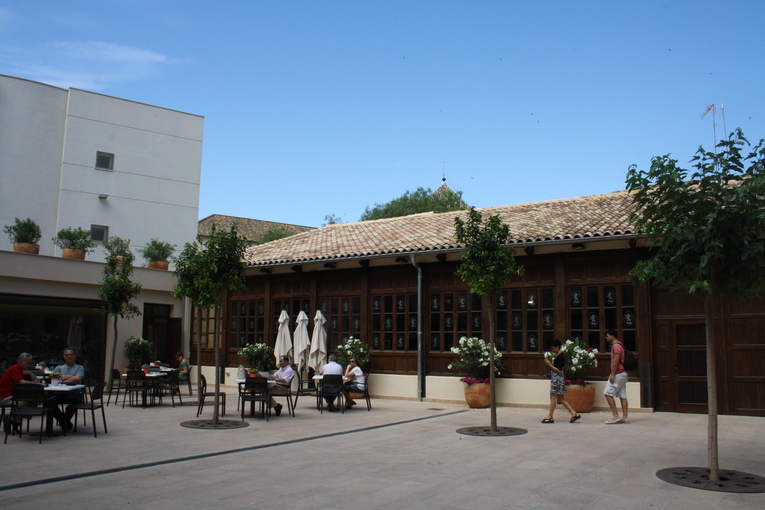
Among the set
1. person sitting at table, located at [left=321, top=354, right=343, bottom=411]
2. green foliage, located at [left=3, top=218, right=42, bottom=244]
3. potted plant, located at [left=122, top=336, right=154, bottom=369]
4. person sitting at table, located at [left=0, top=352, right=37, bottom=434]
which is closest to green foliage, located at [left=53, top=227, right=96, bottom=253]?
green foliage, located at [left=3, top=218, right=42, bottom=244]

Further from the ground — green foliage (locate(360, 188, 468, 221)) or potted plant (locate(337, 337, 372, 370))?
green foliage (locate(360, 188, 468, 221))

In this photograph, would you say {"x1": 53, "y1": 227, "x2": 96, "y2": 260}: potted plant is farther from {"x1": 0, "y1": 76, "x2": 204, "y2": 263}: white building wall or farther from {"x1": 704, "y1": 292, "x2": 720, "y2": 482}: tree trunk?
{"x1": 704, "y1": 292, "x2": 720, "y2": 482}: tree trunk

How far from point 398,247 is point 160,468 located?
32.4ft

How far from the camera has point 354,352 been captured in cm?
1661

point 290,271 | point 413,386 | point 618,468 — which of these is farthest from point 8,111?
point 618,468

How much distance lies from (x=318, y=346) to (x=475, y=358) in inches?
175

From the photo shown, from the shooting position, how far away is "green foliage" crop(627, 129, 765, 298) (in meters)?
6.92

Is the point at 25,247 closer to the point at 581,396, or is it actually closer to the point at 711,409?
the point at 581,396

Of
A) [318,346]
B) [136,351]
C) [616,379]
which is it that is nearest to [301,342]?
[318,346]

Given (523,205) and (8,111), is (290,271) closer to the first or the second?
(523,205)

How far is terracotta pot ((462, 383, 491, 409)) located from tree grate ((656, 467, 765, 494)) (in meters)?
6.89

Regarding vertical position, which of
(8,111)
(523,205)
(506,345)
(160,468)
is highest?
(8,111)

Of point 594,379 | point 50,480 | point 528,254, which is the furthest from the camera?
point 528,254

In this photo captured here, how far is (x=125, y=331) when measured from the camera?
2103 cm
